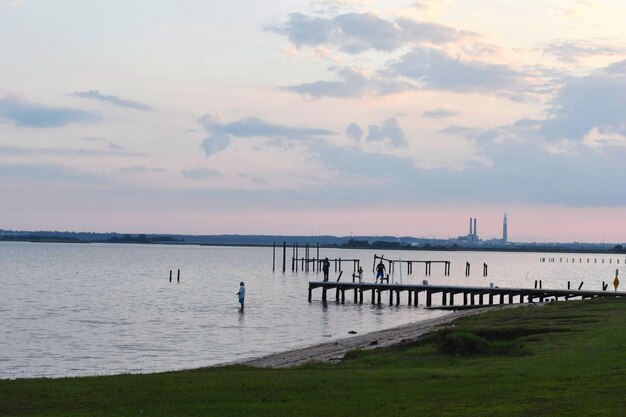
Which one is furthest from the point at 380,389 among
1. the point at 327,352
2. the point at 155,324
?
the point at 155,324

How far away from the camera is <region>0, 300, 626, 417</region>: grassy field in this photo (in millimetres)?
13992

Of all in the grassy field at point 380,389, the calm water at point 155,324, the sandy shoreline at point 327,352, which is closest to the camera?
the grassy field at point 380,389

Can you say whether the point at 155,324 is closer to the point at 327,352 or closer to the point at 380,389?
the point at 327,352

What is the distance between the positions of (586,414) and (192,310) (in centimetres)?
4643

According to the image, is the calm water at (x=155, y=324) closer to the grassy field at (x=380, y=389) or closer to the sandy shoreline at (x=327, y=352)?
the sandy shoreline at (x=327, y=352)

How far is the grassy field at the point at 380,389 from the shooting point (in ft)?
45.9

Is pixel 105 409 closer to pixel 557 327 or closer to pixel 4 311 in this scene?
pixel 557 327

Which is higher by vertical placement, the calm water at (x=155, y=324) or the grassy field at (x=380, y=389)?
the grassy field at (x=380, y=389)

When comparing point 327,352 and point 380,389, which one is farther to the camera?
point 327,352

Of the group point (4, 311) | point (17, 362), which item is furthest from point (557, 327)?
point (4, 311)

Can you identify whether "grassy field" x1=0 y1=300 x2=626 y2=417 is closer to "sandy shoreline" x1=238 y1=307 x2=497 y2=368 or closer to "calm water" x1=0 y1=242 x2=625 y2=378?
"sandy shoreline" x1=238 y1=307 x2=497 y2=368


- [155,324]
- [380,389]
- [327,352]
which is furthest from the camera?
[155,324]

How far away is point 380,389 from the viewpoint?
16.1m

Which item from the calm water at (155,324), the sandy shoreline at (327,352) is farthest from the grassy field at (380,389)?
the calm water at (155,324)
